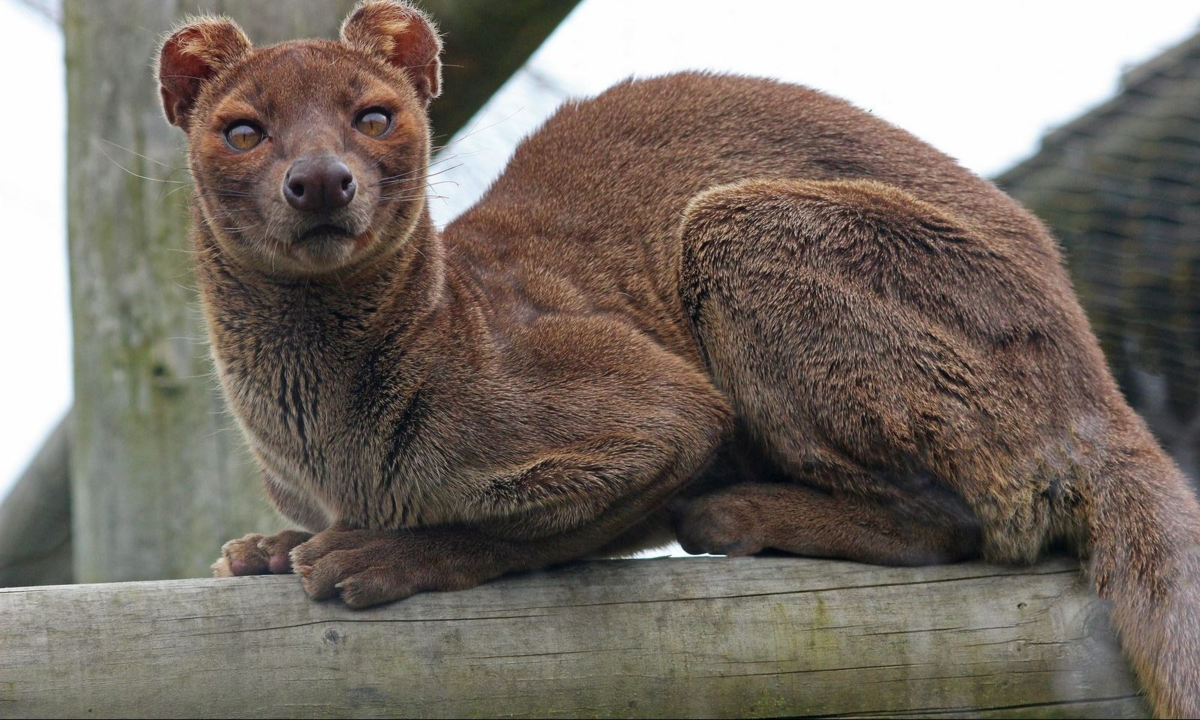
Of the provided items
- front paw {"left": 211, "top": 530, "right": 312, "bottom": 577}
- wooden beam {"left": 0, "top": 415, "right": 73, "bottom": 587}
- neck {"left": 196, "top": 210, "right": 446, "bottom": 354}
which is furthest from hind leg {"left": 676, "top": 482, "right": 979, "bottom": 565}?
wooden beam {"left": 0, "top": 415, "right": 73, "bottom": 587}

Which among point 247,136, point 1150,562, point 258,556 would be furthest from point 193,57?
point 1150,562

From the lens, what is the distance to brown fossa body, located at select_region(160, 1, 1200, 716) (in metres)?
3.22

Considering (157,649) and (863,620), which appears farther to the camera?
(863,620)

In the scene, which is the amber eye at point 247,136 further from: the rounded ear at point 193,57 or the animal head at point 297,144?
the rounded ear at point 193,57

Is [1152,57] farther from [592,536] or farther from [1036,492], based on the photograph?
[592,536]

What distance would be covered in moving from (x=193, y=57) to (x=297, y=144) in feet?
2.19

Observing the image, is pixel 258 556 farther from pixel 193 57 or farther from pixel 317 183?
pixel 193 57

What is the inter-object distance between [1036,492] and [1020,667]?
502 millimetres

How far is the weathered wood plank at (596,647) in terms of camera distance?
9.51 ft

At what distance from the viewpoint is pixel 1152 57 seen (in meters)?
4.70

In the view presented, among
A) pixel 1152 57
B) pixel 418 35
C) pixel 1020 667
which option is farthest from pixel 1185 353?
pixel 418 35

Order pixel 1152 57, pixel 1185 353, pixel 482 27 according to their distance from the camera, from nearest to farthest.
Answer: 1. pixel 482 27
2. pixel 1152 57
3. pixel 1185 353

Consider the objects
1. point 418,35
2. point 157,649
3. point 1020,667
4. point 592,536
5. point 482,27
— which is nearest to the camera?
point 157,649

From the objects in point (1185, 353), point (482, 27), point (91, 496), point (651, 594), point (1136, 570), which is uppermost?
point (482, 27)
